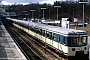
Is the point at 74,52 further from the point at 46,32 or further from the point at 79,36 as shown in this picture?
the point at 46,32

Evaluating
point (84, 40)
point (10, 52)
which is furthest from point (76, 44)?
point (10, 52)

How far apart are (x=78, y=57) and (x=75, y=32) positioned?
2.16 metres

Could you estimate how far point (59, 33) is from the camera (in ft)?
78.5

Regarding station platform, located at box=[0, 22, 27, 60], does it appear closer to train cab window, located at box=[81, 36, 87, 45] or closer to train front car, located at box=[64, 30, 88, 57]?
train front car, located at box=[64, 30, 88, 57]

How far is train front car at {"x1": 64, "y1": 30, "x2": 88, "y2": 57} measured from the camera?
842 inches

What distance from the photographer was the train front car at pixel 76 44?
842 inches

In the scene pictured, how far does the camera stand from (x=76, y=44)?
21.5 metres

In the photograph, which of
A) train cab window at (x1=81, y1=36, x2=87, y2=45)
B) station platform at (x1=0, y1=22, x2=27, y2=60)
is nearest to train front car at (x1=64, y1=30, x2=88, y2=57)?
train cab window at (x1=81, y1=36, x2=87, y2=45)

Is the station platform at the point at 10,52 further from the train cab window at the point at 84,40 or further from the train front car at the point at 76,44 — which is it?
the train cab window at the point at 84,40

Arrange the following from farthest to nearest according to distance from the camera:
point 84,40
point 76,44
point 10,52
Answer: point 10,52 < point 84,40 < point 76,44

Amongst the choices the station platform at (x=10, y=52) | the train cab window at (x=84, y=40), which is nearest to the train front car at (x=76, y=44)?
the train cab window at (x=84, y=40)

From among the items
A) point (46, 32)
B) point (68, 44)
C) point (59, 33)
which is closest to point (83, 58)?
point (68, 44)

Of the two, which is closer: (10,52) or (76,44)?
(76,44)

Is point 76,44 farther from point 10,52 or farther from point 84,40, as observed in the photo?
point 10,52
